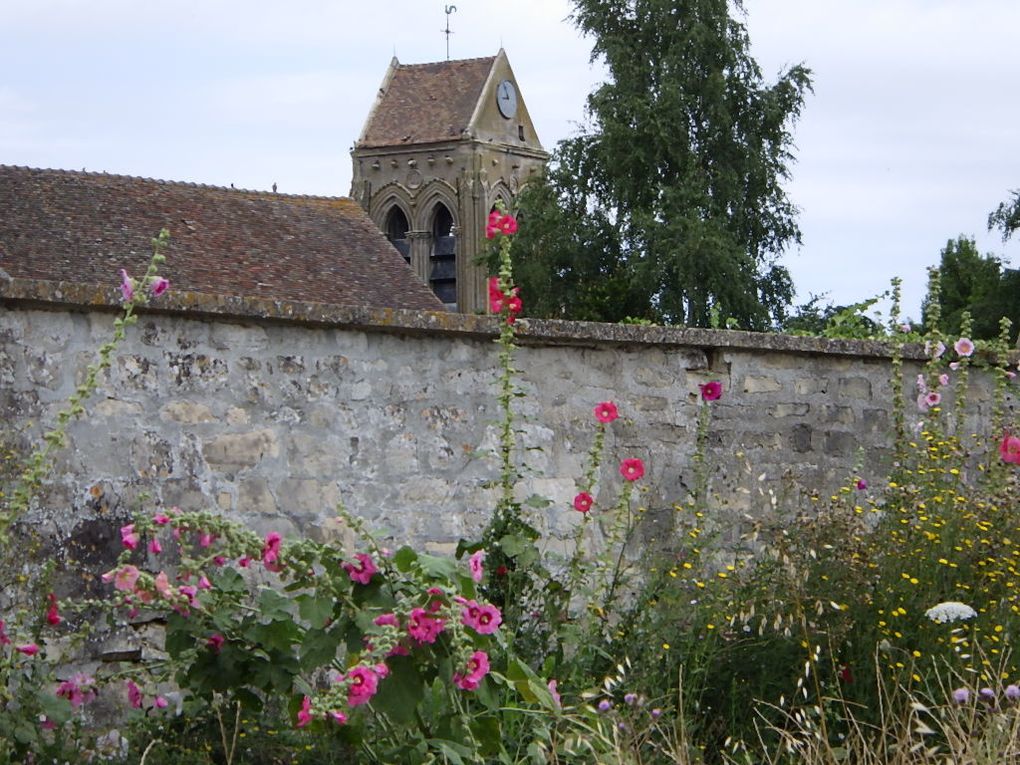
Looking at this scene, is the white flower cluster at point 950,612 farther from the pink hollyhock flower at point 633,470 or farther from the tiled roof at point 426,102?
the tiled roof at point 426,102

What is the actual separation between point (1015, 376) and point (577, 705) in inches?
157

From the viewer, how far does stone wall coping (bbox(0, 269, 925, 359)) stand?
18.4 feet

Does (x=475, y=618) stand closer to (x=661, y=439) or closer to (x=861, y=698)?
(x=861, y=698)

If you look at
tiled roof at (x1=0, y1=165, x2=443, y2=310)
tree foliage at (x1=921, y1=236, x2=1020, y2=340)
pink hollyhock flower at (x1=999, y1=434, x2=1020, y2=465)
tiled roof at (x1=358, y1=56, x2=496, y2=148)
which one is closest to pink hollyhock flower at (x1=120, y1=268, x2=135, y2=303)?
pink hollyhock flower at (x1=999, y1=434, x2=1020, y2=465)

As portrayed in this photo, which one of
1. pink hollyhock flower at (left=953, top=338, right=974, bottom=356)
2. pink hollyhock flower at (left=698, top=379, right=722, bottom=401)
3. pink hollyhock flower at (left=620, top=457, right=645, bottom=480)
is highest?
pink hollyhock flower at (left=953, top=338, right=974, bottom=356)

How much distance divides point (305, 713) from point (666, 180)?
32.5 m

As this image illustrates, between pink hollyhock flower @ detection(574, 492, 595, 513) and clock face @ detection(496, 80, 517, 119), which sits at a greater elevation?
clock face @ detection(496, 80, 517, 119)

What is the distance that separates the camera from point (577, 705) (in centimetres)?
512

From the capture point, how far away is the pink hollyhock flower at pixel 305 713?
14.4 ft

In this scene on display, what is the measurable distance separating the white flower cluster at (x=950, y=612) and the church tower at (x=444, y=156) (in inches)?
2103

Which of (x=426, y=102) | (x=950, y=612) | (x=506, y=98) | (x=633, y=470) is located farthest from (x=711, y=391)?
(x=426, y=102)

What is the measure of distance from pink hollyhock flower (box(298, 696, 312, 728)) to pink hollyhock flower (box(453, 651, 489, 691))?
39cm

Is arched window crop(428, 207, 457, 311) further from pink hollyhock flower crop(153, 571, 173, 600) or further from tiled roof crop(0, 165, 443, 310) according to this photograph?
pink hollyhock flower crop(153, 571, 173, 600)

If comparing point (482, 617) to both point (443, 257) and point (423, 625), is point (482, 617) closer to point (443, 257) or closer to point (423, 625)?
point (423, 625)
